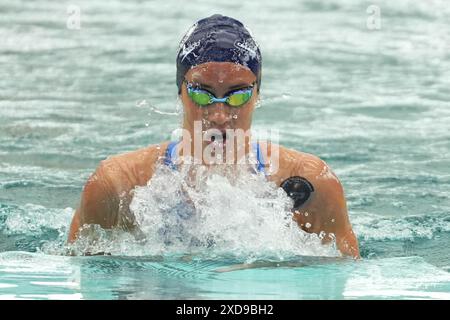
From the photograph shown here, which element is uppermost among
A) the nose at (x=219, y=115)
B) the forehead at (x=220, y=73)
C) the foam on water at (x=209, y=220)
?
the forehead at (x=220, y=73)

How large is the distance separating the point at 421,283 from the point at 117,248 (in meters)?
1.32

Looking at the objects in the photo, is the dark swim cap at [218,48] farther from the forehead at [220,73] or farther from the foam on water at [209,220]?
the foam on water at [209,220]

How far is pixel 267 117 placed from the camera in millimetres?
8859

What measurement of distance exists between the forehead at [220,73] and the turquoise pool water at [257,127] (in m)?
0.38

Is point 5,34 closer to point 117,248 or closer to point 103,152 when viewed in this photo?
point 103,152

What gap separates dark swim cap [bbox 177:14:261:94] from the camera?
187 inches

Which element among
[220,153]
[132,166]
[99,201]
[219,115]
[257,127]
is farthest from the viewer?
[257,127]

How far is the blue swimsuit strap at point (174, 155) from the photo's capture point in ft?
16.1

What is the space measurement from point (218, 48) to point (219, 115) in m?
0.36

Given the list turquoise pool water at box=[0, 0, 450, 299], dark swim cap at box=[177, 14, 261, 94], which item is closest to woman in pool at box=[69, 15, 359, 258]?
dark swim cap at box=[177, 14, 261, 94]

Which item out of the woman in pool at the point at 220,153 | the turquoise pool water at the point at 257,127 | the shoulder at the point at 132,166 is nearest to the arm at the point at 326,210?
the woman in pool at the point at 220,153

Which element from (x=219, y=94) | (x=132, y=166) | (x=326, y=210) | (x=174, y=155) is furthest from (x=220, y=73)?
(x=326, y=210)

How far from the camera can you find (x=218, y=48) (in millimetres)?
4754

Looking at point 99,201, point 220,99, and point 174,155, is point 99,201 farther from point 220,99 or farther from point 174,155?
point 220,99
